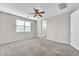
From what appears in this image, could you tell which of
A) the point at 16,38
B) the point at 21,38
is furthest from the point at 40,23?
the point at 16,38

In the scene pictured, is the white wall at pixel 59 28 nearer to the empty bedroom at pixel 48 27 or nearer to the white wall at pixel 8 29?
the empty bedroom at pixel 48 27

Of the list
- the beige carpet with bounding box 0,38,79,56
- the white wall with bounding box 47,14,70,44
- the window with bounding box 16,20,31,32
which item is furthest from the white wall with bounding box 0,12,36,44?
the white wall with bounding box 47,14,70,44

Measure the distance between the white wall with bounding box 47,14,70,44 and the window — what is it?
259 centimetres

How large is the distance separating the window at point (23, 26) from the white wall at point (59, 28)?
259 cm

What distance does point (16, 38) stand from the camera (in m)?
5.89

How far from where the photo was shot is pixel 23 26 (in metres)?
6.97

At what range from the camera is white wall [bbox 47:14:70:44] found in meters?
4.90

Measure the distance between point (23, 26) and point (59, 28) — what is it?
13.3 feet

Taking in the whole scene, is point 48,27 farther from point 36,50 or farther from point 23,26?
point 36,50

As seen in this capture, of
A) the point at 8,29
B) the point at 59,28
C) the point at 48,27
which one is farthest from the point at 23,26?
the point at 59,28

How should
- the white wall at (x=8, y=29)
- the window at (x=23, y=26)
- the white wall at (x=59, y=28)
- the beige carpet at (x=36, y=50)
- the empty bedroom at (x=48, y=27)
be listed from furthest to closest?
the window at (x=23, y=26)
the white wall at (x=59, y=28)
the white wall at (x=8, y=29)
the empty bedroom at (x=48, y=27)
the beige carpet at (x=36, y=50)

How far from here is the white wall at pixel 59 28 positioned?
16.1 ft

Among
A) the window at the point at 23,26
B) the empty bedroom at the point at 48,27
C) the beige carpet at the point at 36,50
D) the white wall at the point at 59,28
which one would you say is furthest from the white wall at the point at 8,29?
the white wall at the point at 59,28

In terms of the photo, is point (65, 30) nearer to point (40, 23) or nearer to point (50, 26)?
point (50, 26)
